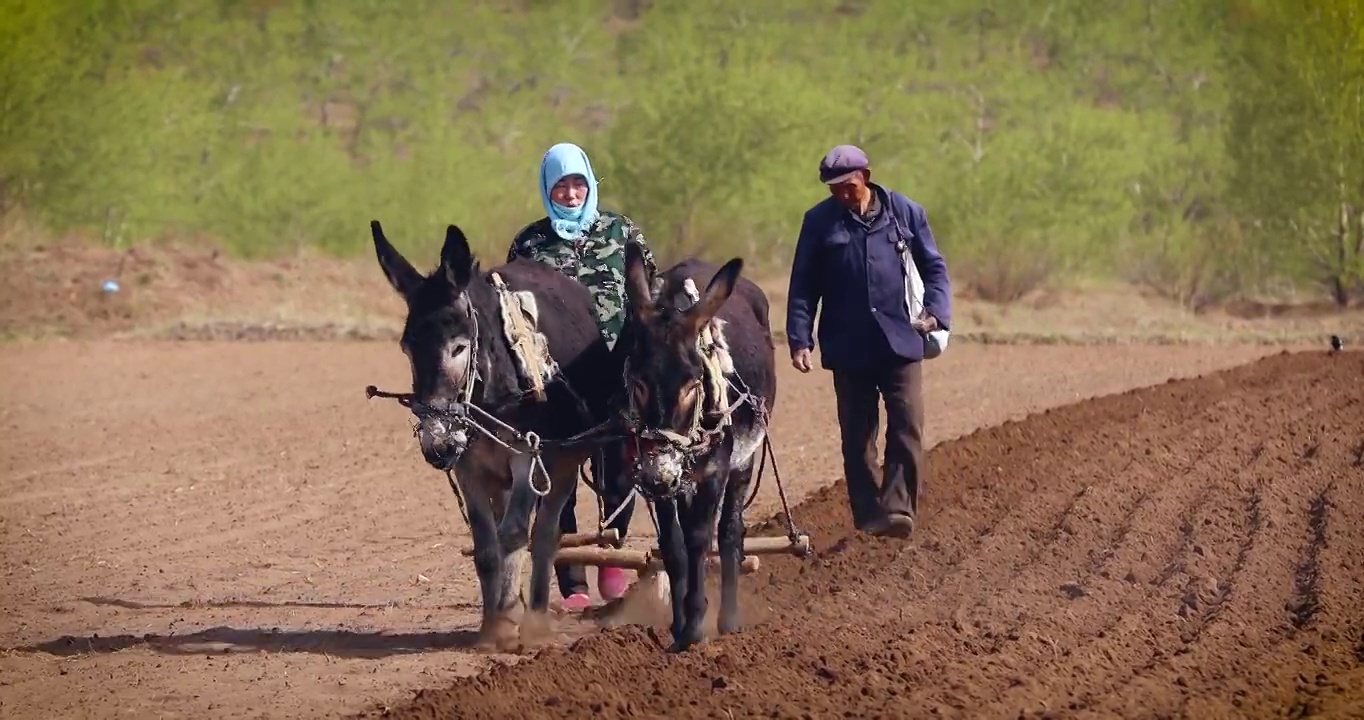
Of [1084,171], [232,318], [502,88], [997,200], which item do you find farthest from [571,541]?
[502,88]

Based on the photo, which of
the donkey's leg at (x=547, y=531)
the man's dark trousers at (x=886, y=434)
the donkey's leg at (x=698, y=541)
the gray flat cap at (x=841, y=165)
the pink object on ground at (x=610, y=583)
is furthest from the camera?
the pink object on ground at (x=610, y=583)

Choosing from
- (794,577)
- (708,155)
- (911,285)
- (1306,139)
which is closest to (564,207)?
(911,285)

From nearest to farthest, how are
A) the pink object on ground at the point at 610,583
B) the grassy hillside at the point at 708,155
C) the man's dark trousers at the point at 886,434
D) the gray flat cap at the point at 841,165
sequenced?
the gray flat cap at the point at 841,165 < the man's dark trousers at the point at 886,434 < the pink object on ground at the point at 610,583 < the grassy hillside at the point at 708,155

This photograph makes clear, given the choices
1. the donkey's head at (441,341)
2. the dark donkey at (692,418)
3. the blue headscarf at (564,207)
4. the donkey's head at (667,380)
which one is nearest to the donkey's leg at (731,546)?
the dark donkey at (692,418)

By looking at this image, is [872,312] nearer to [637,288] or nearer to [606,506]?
[606,506]

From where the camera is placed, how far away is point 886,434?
10.7 meters

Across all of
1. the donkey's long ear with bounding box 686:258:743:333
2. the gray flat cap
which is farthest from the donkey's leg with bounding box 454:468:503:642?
the gray flat cap

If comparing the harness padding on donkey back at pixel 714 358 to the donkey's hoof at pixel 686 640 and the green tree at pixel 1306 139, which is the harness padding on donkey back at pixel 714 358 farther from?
the green tree at pixel 1306 139

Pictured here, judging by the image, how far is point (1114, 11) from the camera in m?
88.1

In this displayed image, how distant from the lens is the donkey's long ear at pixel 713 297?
8484 mm

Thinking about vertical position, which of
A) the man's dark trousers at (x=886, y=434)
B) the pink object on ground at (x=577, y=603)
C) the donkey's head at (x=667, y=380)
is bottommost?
the pink object on ground at (x=577, y=603)

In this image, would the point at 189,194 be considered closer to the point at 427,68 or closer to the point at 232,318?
the point at 232,318

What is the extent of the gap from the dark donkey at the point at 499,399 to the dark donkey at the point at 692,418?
0.45 metres

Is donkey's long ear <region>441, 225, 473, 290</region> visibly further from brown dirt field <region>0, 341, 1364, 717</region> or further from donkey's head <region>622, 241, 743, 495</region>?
brown dirt field <region>0, 341, 1364, 717</region>
